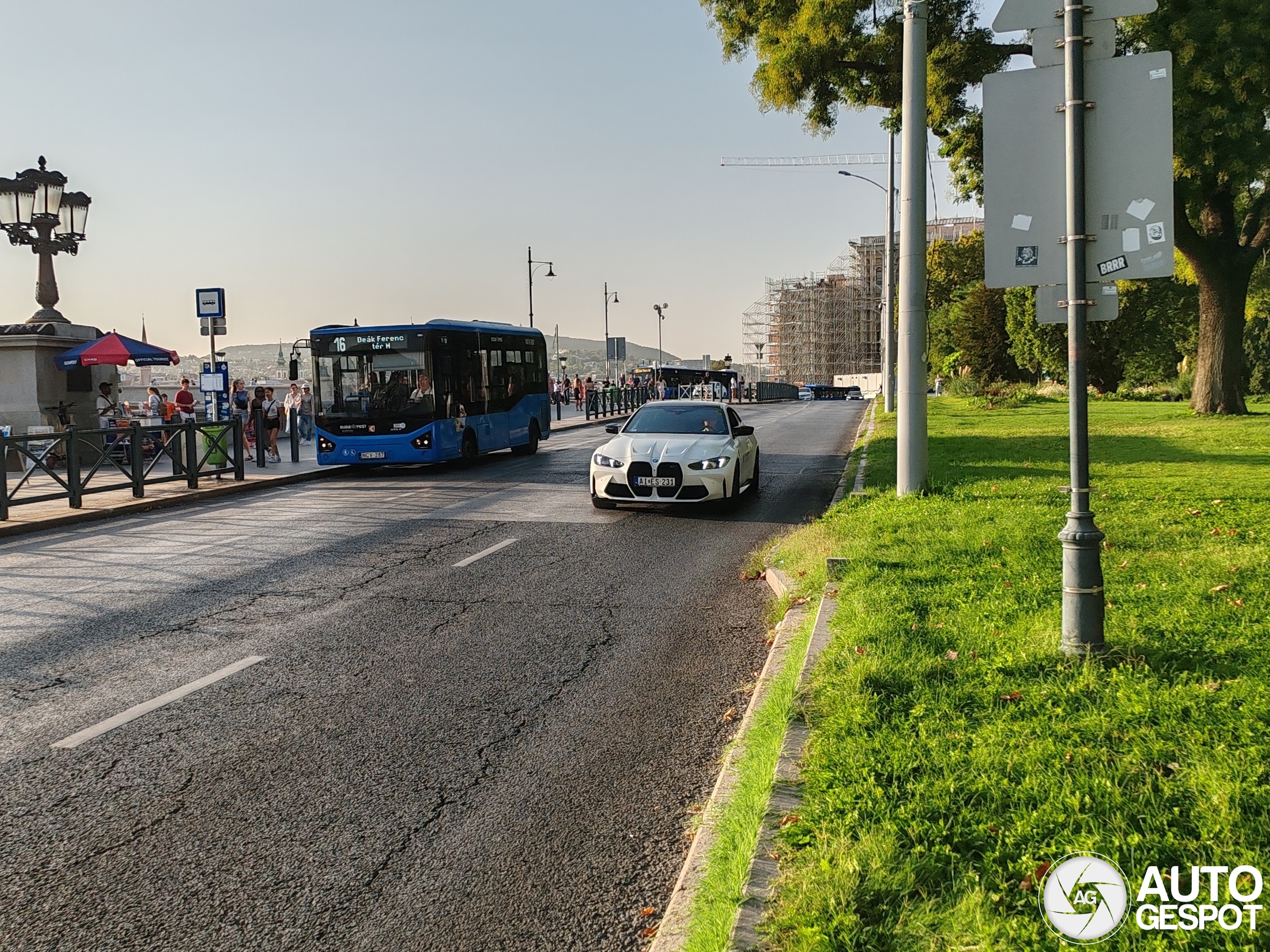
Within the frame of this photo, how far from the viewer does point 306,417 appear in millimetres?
31938

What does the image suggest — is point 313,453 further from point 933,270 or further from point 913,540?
point 933,270

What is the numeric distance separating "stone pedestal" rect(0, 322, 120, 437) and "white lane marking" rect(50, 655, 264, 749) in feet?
56.2

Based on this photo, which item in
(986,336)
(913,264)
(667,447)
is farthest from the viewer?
(986,336)

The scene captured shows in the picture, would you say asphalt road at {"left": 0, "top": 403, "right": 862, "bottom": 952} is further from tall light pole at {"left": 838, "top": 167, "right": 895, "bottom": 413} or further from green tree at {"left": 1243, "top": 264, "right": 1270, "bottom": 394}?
green tree at {"left": 1243, "top": 264, "right": 1270, "bottom": 394}

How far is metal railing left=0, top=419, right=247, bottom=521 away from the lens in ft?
48.9

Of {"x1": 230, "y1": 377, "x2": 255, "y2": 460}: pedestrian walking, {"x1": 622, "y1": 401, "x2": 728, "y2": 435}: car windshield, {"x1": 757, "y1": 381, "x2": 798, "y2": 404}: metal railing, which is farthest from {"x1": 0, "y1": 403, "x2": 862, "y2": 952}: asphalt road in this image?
{"x1": 757, "y1": 381, "x2": 798, "y2": 404}: metal railing

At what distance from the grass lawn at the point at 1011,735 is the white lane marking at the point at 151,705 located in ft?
11.3

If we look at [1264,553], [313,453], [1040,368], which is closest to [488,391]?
[313,453]

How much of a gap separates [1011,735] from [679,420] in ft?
36.1

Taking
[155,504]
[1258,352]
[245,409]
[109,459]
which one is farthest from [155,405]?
[1258,352]

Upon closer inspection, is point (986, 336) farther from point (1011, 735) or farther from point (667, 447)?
point (1011, 735)

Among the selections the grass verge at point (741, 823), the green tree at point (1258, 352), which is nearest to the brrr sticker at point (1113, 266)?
the grass verge at point (741, 823)

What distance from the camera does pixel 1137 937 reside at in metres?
2.91

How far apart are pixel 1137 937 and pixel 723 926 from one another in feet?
Result: 3.63
